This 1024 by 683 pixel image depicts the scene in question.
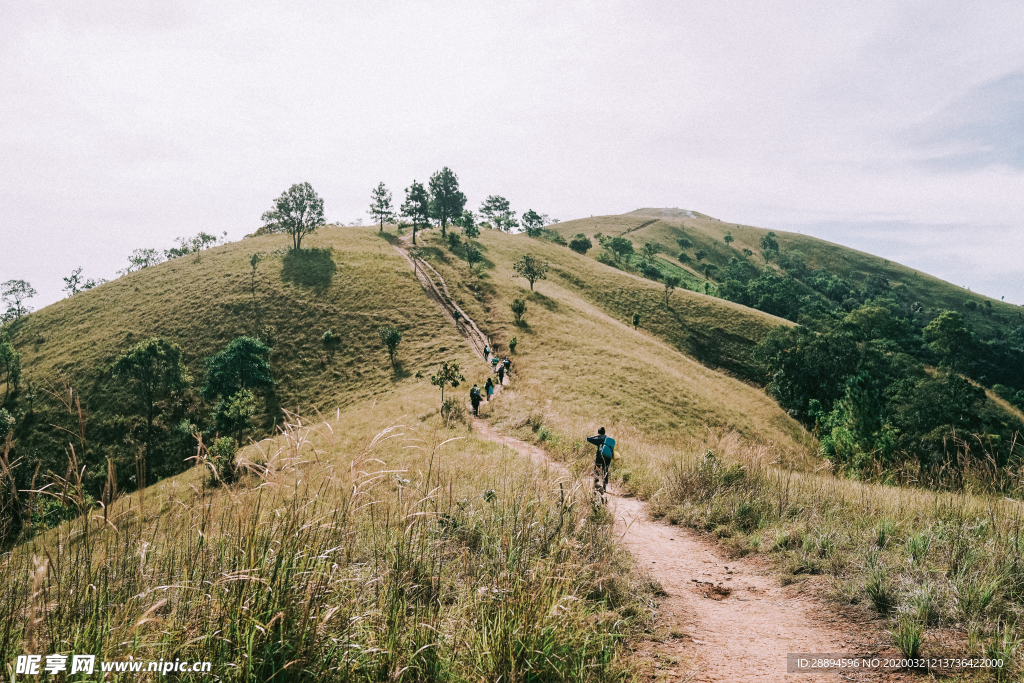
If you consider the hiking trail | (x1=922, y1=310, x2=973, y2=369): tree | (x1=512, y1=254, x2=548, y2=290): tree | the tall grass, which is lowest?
the hiking trail

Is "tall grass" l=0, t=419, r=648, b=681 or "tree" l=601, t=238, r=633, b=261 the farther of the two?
"tree" l=601, t=238, r=633, b=261

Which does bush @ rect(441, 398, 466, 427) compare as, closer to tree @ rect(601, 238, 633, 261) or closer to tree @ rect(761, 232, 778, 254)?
tree @ rect(601, 238, 633, 261)

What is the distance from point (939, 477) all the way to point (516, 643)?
8.15m

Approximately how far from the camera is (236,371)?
125 ft

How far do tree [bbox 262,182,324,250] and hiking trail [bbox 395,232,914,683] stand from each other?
7529cm

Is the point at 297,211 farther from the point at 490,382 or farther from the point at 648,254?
the point at 648,254

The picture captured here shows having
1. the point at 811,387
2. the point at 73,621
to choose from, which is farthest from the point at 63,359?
the point at 811,387

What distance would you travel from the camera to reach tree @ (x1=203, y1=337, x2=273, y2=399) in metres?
37.3

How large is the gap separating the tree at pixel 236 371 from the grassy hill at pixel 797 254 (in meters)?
85.6

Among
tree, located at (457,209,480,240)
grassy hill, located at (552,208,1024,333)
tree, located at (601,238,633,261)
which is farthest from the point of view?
grassy hill, located at (552,208,1024,333)

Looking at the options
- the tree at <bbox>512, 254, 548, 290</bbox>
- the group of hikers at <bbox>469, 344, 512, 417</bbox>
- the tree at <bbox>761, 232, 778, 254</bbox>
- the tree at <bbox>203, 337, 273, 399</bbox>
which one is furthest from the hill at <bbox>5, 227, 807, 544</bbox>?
the tree at <bbox>761, 232, 778, 254</bbox>

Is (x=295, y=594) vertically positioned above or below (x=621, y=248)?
below

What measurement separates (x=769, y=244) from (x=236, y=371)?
525ft

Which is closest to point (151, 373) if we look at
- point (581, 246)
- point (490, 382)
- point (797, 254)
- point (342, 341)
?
point (342, 341)
